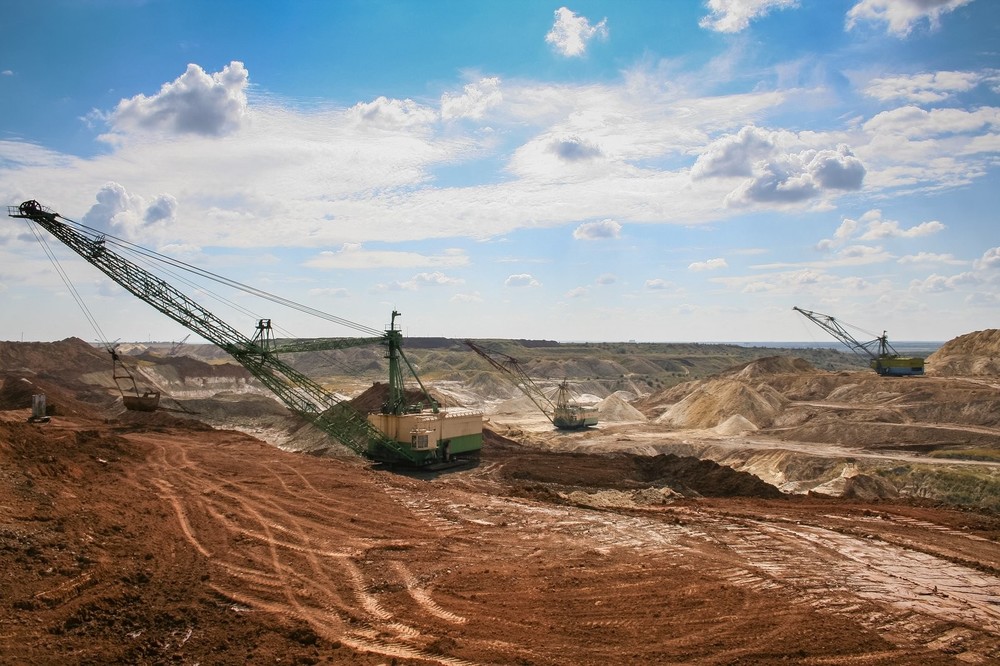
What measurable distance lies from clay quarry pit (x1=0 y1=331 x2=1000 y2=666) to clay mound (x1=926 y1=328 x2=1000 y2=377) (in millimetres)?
45221

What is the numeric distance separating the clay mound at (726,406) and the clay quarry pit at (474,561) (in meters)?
21.8

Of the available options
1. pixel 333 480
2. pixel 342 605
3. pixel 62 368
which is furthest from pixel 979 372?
pixel 62 368

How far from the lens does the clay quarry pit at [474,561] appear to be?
446 inches

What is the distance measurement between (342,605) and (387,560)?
3.28 metres

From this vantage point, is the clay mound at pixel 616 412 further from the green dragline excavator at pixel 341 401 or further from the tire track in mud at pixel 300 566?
the tire track in mud at pixel 300 566

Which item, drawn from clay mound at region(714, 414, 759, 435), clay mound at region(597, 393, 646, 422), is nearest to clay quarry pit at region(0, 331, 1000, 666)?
clay mound at region(714, 414, 759, 435)

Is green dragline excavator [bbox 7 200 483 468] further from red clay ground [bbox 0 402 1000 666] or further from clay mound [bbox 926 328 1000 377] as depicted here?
clay mound [bbox 926 328 1000 377]

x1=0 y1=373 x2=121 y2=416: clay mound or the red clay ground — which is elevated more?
the red clay ground

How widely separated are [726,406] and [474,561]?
49175mm

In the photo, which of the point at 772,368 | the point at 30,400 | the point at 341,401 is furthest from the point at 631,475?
the point at 772,368

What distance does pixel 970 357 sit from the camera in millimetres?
78438

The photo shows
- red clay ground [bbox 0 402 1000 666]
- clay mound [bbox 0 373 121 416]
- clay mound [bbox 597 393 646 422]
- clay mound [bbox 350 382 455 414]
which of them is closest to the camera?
red clay ground [bbox 0 402 1000 666]

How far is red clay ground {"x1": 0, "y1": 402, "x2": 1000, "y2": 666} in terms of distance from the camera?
11.2 m

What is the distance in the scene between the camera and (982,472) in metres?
33.2
